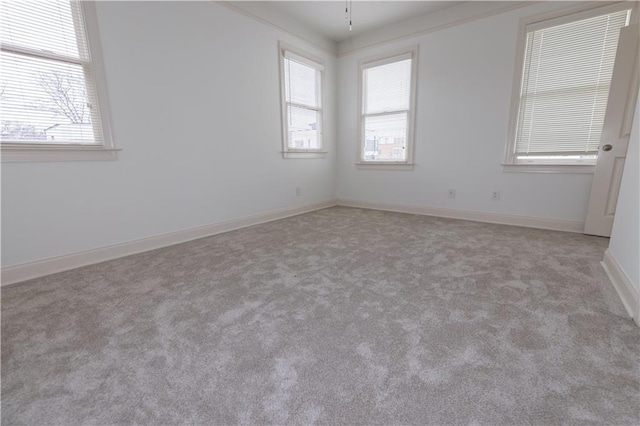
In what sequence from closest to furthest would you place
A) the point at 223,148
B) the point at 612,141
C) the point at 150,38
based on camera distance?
the point at 150,38 → the point at 612,141 → the point at 223,148

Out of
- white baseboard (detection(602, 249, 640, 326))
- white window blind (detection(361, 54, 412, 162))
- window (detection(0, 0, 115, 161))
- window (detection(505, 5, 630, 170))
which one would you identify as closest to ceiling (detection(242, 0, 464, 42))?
white window blind (detection(361, 54, 412, 162))

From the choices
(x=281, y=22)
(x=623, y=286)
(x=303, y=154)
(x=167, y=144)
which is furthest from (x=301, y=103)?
(x=623, y=286)

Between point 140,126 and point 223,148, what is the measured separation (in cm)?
91

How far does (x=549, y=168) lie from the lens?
11.1 ft

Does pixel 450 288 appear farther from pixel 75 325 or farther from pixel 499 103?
pixel 499 103

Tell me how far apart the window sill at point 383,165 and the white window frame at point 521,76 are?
1.31 m

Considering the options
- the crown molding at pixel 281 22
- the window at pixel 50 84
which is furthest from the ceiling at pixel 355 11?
the window at pixel 50 84

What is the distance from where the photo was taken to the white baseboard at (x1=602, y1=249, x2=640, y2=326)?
1.57 m

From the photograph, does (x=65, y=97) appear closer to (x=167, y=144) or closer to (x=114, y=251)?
(x=167, y=144)

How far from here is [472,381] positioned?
3.80 feet

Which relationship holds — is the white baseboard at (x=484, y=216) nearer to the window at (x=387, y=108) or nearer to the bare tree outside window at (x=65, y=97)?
the window at (x=387, y=108)

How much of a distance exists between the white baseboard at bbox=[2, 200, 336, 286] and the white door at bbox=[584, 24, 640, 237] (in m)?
3.92

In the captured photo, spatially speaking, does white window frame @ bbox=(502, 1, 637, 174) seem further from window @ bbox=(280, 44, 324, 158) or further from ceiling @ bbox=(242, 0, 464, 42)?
window @ bbox=(280, 44, 324, 158)

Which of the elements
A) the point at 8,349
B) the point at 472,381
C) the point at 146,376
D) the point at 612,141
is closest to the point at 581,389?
the point at 472,381
